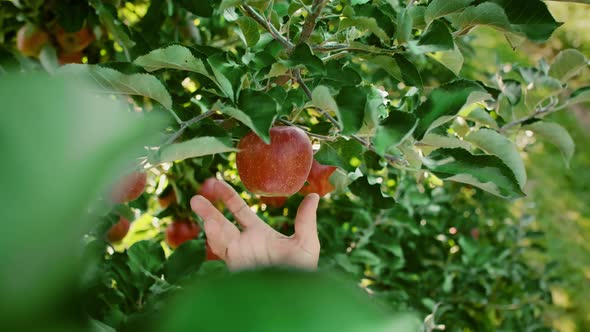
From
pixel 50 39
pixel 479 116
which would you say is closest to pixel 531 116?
pixel 479 116

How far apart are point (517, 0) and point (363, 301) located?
Result: 64 centimetres

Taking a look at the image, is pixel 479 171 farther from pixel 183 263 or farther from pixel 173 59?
pixel 183 263

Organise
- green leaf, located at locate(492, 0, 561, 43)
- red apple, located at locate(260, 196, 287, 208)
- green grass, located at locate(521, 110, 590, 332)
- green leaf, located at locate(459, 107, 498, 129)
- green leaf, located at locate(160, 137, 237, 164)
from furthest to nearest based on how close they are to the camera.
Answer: green grass, located at locate(521, 110, 590, 332) < red apple, located at locate(260, 196, 287, 208) < green leaf, located at locate(459, 107, 498, 129) < green leaf, located at locate(492, 0, 561, 43) < green leaf, located at locate(160, 137, 237, 164)

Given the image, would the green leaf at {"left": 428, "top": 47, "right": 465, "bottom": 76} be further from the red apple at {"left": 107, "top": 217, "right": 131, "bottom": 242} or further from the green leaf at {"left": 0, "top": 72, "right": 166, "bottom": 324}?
the red apple at {"left": 107, "top": 217, "right": 131, "bottom": 242}

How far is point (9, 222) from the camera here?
140 millimetres

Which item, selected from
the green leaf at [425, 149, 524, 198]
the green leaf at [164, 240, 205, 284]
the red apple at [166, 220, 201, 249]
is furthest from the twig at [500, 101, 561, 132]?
the red apple at [166, 220, 201, 249]

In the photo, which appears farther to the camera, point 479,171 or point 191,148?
point 479,171

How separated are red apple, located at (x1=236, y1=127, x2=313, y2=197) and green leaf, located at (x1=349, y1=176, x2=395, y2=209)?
0.41 feet

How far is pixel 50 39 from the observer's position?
4.96 feet

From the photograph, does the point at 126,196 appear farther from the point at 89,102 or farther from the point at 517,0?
the point at 89,102

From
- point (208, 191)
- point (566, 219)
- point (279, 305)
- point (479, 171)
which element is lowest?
point (566, 219)

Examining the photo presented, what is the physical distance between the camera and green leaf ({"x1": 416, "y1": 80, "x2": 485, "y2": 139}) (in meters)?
0.65

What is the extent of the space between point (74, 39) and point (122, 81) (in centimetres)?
Result: 90

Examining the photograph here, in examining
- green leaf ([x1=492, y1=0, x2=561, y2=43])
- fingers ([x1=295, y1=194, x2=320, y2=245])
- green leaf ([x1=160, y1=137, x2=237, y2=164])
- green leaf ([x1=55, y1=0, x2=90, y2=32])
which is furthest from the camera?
green leaf ([x1=55, y1=0, x2=90, y2=32])
